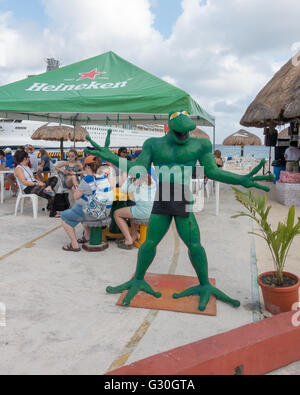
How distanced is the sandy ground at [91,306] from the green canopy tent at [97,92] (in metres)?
2.11

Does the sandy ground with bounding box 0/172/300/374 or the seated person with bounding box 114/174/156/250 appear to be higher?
the seated person with bounding box 114/174/156/250

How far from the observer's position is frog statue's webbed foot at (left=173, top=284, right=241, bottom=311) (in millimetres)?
3182

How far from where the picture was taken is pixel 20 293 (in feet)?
11.1

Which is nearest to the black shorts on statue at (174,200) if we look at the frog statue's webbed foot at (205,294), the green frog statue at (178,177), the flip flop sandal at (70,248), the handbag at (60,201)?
the green frog statue at (178,177)

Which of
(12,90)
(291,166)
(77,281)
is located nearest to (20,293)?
(77,281)

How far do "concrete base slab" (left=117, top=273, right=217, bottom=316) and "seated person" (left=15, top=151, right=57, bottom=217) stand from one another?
377 centimetres

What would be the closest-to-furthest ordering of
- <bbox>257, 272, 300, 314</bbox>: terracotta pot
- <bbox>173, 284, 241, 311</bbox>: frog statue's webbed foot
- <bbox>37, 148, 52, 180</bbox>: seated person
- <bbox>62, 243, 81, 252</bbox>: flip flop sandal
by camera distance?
<bbox>257, 272, 300, 314</bbox>: terracotta pot
<bbox>173, 284, 241, 311</bbox>: frog statue's webbed foot
<bbox>62, 243, 81, 252</bbox>: flip flop sandal
<bbox>37, 148, 52, 180</bbox>: seated person

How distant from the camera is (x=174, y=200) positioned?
3145 millimetres

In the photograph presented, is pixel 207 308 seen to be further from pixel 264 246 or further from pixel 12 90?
pixel 12 90

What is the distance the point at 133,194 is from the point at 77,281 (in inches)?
63.6

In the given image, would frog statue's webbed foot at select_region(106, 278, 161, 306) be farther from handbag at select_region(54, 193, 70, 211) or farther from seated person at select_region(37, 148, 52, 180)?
seated person at select_region(37, 148, 52, 180)

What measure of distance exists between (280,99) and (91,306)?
24.5 feet

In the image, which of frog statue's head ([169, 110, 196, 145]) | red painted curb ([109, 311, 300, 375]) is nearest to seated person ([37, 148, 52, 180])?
A: frog statue's head ([169, 110, 196, 145])

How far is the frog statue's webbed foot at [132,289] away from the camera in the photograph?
3.22 m
